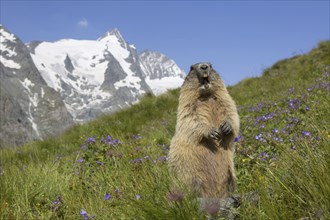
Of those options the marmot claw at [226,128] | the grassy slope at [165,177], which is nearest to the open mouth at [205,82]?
the marmot claw at [226,128]

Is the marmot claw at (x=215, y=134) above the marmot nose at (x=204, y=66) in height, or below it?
below

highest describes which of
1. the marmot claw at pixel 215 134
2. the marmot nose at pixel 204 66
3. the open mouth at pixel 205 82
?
the marmot nose at pixel 204 66

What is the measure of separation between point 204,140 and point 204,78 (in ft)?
2.45

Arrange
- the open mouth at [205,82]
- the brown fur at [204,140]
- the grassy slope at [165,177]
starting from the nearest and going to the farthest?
1. the grassy slope at [165,177]
2. the brown fur at [204,140]
3. the open mouth at [205,82]

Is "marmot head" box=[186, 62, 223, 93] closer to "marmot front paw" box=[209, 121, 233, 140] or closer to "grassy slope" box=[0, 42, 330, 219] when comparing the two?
"marmot front paw" box=[209, 121, 233, 140]

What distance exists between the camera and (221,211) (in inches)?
114

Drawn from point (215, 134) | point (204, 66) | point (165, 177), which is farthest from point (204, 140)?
point (204, 66)

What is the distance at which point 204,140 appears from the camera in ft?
13.5

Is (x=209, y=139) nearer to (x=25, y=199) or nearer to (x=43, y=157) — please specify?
(x=25, y=199)

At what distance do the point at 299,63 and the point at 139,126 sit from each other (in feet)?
31.7

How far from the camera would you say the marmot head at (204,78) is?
4406 millimetres

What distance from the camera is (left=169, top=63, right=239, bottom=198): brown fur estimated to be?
3914mm

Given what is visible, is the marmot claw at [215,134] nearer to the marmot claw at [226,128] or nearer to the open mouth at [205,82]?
the marmot claw at [226,128]

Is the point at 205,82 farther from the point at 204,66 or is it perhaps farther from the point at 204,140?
the point at 204,140
